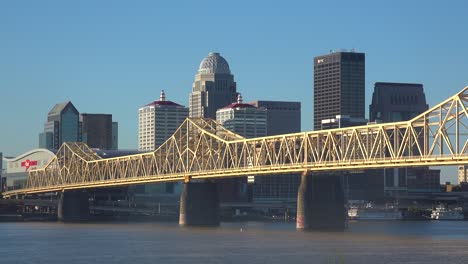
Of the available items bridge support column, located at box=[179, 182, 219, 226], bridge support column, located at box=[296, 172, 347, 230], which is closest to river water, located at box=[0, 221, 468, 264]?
bridge support column, located at box=[296, 172, 347, 230]

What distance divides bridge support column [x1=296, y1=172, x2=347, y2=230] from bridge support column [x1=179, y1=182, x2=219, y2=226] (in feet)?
78.4

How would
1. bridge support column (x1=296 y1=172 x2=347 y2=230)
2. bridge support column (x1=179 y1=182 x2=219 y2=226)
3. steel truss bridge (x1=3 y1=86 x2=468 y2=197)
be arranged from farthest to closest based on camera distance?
bridge support column (x1=179 y1=182 x2=219 y2=226) < bridge support column (x1=296 y1=172 x2=347 y2=230) < steel truss bridge (x1=3 y1=86 x2=468 y2=197)

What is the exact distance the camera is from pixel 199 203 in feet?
614

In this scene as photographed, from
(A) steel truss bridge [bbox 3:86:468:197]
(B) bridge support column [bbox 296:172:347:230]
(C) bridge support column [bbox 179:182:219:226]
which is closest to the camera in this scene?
(A) steel truss bridge [bbox 3:86:468:197]

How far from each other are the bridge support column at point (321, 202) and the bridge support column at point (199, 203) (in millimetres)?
23903

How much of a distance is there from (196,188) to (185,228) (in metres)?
9.42

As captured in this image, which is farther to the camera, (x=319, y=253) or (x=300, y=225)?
(x=300, y=225)

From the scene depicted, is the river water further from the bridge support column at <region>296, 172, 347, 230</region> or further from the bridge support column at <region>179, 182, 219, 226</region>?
the bridge support column at <region>179, 182, 219, 226</region>

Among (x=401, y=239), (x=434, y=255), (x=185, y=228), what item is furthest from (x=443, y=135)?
(x=185, y=228)

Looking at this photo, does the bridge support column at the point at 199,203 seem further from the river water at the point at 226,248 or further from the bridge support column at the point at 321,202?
the bridge support column at the point at 321,202

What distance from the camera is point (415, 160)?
141500 millimetres

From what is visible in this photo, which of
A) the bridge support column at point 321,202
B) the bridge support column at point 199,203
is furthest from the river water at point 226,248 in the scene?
the bridge support column at point 199,203

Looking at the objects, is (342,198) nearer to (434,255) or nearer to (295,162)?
(295,162)

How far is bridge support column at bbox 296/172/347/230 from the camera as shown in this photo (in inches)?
6471
